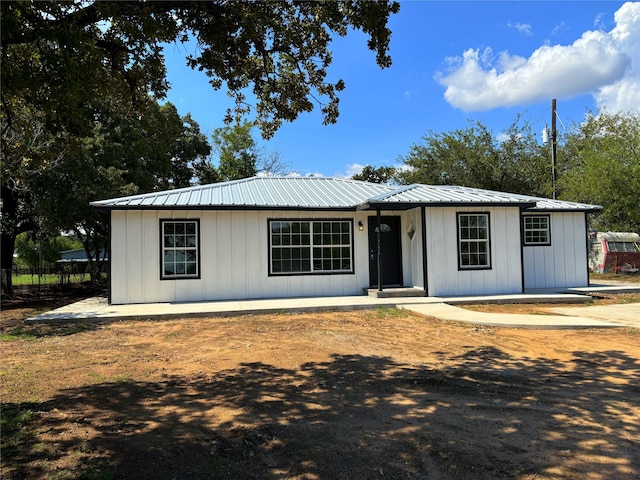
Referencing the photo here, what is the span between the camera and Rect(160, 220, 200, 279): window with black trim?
1200cm

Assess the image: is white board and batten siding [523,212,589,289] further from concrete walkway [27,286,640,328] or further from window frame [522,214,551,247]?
concrete walkway [27,286,640,328]

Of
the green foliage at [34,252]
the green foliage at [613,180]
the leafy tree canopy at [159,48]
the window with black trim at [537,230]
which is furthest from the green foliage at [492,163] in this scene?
the green foliage at [34,252]

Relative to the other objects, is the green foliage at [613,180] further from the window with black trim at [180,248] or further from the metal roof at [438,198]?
the window with black trim at [180,248]

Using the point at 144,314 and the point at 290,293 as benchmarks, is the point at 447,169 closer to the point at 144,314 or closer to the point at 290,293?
the point at 290,293

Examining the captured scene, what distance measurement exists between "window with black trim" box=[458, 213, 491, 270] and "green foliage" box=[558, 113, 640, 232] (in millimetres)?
10735

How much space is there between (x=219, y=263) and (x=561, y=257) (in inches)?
423

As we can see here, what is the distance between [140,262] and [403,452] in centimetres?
1005

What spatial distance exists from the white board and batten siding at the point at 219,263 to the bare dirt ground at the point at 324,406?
385 centimetres

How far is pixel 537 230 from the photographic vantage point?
14438 millimetres

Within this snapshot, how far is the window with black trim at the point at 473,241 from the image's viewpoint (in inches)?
500

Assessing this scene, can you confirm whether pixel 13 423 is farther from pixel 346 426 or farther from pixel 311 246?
pixel 311 246

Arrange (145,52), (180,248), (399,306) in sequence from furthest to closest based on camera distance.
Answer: (180,248), (399,306), (145,52)

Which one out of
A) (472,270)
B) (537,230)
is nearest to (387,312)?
(472,270)

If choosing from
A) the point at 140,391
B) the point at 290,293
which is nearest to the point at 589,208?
the point at 290,293
